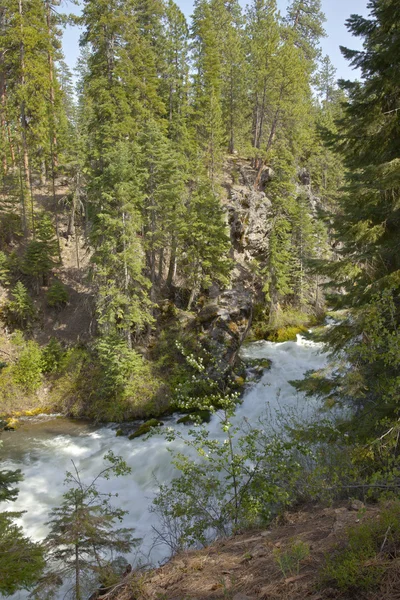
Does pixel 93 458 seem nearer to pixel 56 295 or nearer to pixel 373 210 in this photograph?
A: pixel 56 295

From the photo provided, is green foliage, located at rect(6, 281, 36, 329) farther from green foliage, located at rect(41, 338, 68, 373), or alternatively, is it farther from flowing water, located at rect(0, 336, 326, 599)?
flowing water, located at rect(0, 336, 326, 599)

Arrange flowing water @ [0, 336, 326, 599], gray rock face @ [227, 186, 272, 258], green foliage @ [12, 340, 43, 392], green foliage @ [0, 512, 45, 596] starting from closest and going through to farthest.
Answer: green foliage @ [0, 512, 45, 596] → flowing water @ [0, 336, 326, 599] → green foliage @ [12, 340, 43, 392] → gray rock face @ [227, 186, 272, 258]

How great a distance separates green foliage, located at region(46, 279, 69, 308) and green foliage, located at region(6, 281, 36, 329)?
1.12 meters

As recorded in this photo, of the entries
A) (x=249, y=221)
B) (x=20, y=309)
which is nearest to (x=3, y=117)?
(x=20, y=309)

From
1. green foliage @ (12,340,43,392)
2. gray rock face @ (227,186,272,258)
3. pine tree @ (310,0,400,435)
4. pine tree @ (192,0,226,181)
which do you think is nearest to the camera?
pine tree @ (310,0,400,435)

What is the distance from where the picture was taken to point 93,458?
567 inches

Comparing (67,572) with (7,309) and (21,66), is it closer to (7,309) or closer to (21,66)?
(7,309)

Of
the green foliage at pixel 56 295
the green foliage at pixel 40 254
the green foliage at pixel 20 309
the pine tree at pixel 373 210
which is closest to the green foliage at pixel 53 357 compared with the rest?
the green foliage at pixel 20 309

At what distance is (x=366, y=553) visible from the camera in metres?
4.02

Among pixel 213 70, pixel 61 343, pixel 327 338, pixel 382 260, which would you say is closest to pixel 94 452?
pixel 61 343

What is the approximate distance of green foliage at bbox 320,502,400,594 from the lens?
12.2 feet

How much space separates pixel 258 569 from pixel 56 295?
791 inches

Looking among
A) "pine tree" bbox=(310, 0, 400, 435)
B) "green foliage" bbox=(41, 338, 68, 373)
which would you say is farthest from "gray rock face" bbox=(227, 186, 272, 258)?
"pine tree" bbox=(310, 0, 400, 435)

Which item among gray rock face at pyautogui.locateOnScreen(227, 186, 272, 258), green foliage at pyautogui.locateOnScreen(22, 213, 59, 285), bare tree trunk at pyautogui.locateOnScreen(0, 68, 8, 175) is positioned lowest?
green foliage at pyautogui.locateOnScreen(22, 213, 59, 285)
